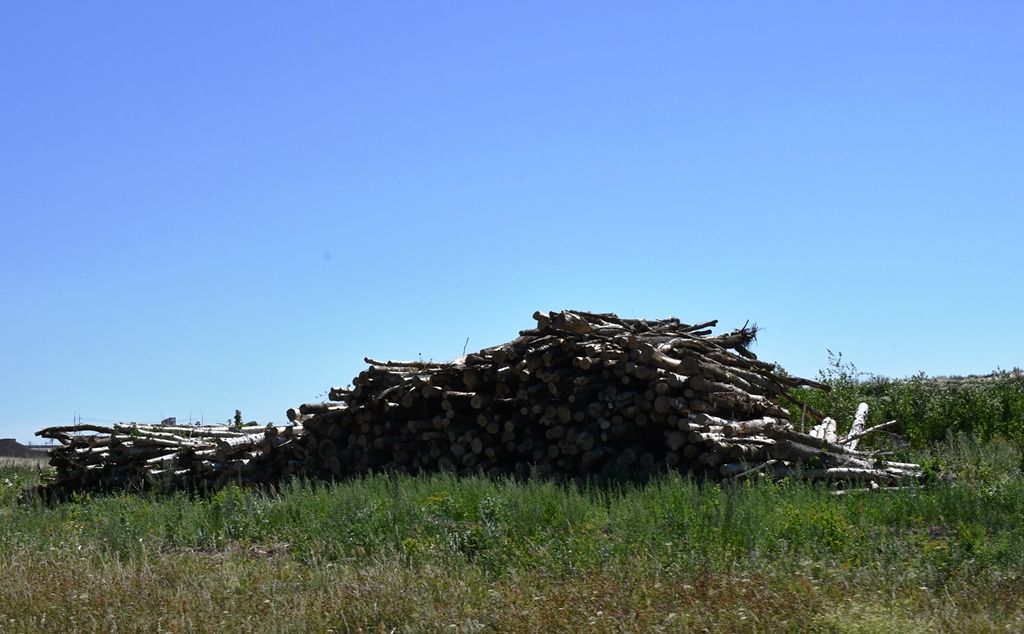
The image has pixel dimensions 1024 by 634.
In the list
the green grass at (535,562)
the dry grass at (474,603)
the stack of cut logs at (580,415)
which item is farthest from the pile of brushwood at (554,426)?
the dry grass at (474,603)

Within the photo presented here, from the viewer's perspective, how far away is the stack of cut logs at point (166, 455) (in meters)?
15.8

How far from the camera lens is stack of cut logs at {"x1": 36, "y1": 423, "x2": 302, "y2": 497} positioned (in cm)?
1577

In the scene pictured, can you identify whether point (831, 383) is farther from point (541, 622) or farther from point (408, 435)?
point (541, 622)

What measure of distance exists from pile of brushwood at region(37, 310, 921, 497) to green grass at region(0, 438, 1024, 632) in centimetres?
111

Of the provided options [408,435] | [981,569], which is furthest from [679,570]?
[408,435]

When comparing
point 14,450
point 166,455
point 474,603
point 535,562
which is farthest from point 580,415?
point 14,450

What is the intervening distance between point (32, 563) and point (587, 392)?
6.62 metres

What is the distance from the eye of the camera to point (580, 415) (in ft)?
43.4

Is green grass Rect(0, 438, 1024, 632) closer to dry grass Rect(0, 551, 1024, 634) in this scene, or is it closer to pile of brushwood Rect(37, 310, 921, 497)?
dry grass Rect(0, 551, 1024, 634)

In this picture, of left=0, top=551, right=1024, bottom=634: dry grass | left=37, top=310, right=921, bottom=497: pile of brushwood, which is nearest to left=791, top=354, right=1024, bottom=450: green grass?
left=37, top=310, right=921, bottom=497: pile of brushwood

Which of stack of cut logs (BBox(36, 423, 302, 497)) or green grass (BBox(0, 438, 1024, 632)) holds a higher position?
stack of cut logs (BBox(36, 423, 302, 497))

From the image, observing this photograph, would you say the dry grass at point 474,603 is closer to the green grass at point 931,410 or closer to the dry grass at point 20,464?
the green grass at point 931,410

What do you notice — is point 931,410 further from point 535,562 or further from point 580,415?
point 535,562

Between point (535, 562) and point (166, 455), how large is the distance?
32.5 ft
